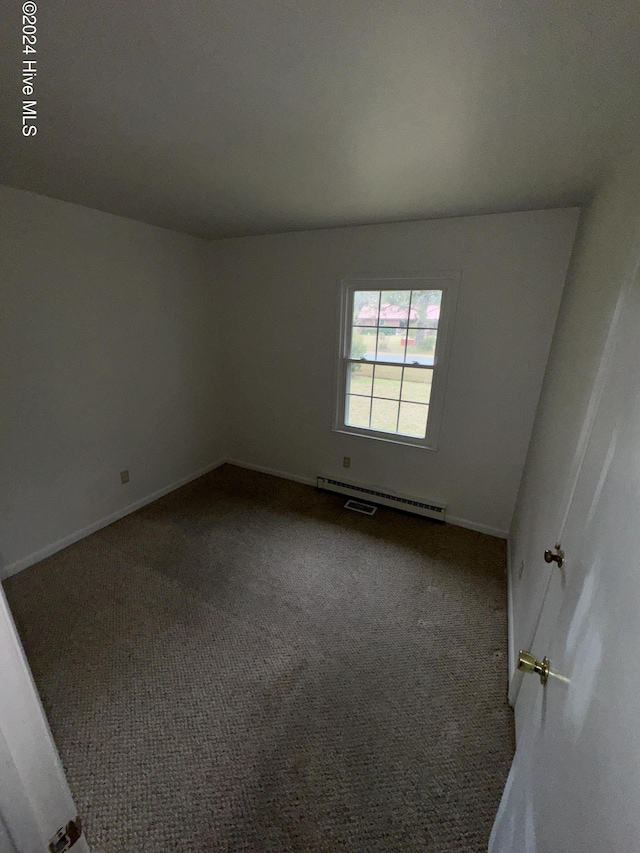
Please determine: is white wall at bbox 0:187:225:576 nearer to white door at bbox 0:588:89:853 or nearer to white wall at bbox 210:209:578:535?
white wall at bbox 210:209:578:535

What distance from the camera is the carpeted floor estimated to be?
1.17m

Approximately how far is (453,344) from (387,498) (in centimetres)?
139

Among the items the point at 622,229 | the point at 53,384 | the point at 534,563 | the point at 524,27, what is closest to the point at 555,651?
the point at 534,563

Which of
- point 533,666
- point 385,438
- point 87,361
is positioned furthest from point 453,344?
point 87,361

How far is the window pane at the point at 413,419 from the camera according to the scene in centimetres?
280

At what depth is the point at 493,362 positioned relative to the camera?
243 cm

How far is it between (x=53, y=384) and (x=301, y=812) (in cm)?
257

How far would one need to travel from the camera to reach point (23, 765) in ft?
2.34

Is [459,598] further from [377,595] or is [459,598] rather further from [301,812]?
[301,812]

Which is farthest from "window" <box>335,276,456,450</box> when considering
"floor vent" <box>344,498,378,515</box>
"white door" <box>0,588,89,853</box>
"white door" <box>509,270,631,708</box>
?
"white door" <box>0,588,89,853</box>

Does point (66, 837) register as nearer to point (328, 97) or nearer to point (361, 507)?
point (328, 97)

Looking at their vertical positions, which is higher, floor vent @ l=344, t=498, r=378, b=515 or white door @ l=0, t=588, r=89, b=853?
white door @ l=0, t=588, r=89, b=853

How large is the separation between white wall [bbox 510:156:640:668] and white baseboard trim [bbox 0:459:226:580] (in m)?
2.85

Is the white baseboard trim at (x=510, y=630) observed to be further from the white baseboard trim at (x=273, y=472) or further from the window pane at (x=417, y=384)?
the white baseboard trim at (x=273, y=472)
